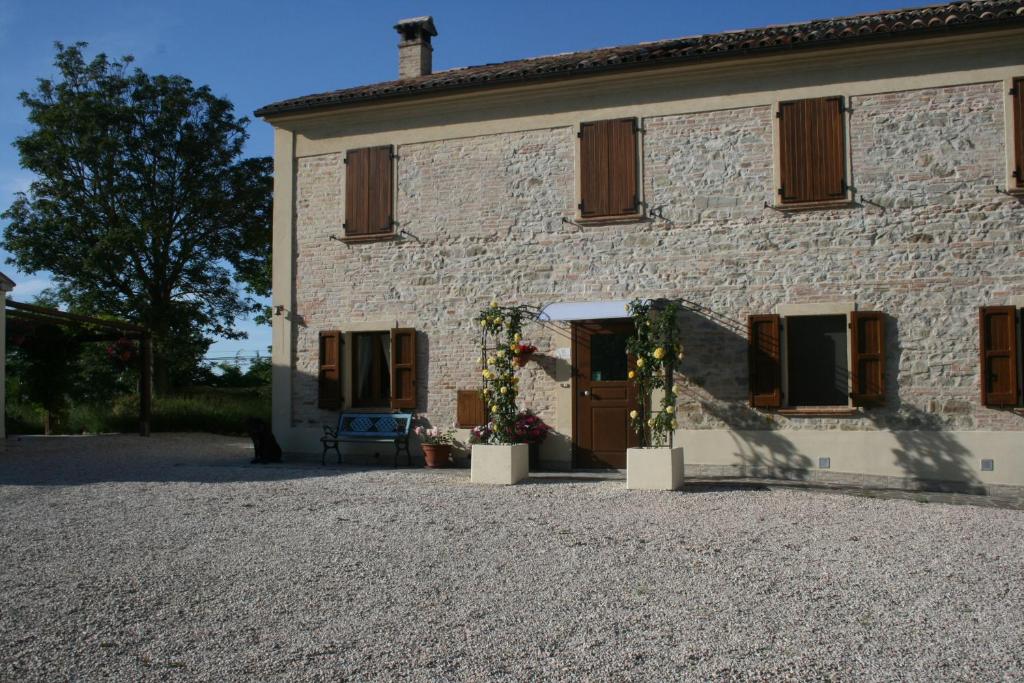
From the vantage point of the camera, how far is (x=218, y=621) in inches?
183

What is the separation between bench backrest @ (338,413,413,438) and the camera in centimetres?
1252

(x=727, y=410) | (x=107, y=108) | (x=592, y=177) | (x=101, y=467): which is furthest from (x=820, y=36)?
(x=107, y=108)

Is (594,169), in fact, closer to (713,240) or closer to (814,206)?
(713,240)

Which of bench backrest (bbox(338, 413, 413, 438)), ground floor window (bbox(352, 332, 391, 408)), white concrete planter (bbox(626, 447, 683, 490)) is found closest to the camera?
white concrete planter (bbox(626, 447, 683, 490))

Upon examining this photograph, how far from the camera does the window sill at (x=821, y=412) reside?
1073 cm

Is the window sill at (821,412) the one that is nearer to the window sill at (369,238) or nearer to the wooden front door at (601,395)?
the wooden front door at (601,395)

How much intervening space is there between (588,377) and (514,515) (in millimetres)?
4182

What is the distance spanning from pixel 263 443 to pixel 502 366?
13.7 feet

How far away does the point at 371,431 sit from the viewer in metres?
12.7

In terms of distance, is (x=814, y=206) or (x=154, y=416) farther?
(x=154, y=416)

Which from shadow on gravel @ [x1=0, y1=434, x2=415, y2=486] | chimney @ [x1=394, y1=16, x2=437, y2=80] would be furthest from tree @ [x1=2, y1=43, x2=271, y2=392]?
chimney @ [x1=394, y1=16, x2=437, y2=80]

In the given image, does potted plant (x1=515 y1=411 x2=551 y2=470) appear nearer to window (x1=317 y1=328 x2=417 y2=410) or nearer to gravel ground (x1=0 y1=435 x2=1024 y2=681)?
window (x1=317 y1=328 x2=417 y2=410)

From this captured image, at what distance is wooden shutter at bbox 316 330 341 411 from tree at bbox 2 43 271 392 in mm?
13013

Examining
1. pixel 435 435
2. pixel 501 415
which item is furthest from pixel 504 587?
pixel 435 435
